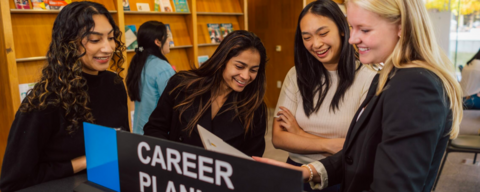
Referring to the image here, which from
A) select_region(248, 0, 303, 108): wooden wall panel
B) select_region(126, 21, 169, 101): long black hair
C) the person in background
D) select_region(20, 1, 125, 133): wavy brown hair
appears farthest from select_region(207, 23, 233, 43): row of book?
select_region(20, 1, 125, 133): wavy brown hair

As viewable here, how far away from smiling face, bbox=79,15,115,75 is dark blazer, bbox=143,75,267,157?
1.56 ft

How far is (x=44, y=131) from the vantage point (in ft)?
4.34

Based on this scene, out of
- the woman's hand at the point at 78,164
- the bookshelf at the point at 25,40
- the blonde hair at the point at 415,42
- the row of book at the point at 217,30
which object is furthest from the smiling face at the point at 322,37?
the row of book at the point at 217,30

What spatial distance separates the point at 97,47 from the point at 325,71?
43.0 inches

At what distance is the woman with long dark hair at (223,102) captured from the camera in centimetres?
190

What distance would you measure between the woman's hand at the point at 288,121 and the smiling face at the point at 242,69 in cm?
24

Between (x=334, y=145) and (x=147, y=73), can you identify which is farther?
(x=147, y=73)

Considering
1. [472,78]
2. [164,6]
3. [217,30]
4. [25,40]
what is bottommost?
[472,78]

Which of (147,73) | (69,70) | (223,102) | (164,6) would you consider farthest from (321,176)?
(164,6)

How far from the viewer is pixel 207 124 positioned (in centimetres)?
193

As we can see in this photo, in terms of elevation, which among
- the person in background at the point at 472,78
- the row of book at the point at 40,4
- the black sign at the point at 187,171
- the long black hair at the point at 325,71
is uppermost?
the row of book at the point at 40,4

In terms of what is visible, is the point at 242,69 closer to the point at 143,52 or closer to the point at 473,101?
the point at 143,52

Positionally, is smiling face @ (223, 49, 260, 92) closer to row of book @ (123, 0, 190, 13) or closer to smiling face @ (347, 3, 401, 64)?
smiling face @ (347, 3, 401, 64)

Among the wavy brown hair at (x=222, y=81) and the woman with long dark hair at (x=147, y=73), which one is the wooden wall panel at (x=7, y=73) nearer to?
the woman with long dark hair at (x=147, y=73)
